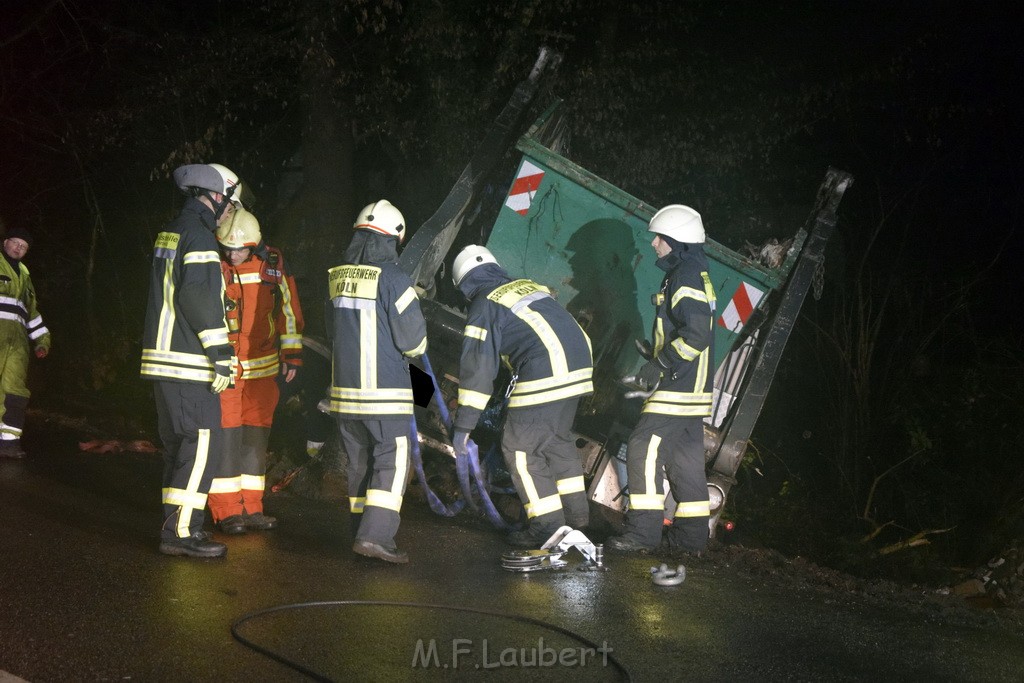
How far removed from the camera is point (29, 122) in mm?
11500

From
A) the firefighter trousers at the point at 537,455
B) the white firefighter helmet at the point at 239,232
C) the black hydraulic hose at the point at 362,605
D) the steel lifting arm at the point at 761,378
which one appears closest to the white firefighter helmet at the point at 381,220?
the white firefighter helmet at the point at 239,232

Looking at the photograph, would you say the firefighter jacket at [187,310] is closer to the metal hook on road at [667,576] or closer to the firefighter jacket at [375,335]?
the firefighter jacket at [375,335]

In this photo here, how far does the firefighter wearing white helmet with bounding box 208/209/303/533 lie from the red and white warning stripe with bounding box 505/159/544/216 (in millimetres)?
1452

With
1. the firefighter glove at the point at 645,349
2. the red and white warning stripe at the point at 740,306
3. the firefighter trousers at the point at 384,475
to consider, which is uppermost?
the red and white warning stripe at the point at 740,306

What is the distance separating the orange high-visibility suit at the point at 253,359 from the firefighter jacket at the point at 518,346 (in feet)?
4.07

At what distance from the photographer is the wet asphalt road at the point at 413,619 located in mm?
3789

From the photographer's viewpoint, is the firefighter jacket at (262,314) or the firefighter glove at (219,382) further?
the firefighter jacket at (262,314)

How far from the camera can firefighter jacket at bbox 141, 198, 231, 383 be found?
5.06 m

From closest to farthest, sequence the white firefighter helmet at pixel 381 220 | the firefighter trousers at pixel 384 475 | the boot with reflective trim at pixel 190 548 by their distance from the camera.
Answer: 1. the boot with reflective trim at pixel 190 548
2. the firefighter trousers at pixel 384 475
3. the white firefighter helmet at pixel 381 220

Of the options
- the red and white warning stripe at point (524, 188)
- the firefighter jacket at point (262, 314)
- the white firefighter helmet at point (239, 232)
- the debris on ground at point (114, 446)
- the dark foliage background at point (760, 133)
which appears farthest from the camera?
the dark foliage background at point (760, 133)

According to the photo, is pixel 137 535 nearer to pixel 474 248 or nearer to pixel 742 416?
pixel 474 248

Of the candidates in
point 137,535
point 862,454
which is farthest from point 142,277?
point 862,454

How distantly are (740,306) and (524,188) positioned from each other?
4.95 ft

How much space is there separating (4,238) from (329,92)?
3141mm
